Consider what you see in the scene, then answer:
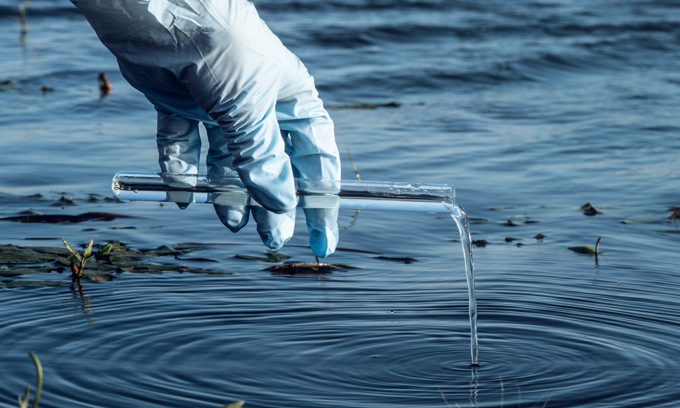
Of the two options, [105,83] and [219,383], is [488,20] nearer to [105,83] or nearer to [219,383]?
[105,83]

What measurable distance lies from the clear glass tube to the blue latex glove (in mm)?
91

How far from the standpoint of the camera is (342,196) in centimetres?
319

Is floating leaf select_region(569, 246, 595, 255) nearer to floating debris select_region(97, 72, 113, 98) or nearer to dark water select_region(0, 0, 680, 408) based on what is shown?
dark water select_region(0, 0, 680, 408)

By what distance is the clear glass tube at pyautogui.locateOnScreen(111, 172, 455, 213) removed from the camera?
3.13 m

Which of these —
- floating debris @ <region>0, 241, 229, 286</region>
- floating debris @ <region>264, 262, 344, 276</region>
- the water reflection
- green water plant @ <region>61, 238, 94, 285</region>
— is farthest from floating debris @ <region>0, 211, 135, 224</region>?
floating debris @ <region>264, 262, 344, 276</region>

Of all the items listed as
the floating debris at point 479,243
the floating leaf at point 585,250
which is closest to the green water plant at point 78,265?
the floating debris at point 479,243

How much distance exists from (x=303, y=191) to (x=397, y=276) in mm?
1468

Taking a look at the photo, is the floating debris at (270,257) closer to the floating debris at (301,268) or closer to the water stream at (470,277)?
the floating debris at (301,268)

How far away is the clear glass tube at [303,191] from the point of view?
313 centimetres

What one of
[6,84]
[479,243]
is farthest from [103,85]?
[479,243]

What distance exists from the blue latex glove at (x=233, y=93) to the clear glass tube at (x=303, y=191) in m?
0.09

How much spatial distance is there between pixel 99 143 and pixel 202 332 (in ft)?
13.5

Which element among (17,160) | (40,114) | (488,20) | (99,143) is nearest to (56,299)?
(17,160)

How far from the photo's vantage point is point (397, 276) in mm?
4531
